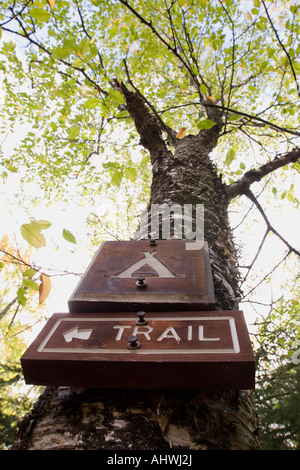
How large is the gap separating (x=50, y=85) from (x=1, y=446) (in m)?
7.18

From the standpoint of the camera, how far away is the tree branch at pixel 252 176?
3.12m

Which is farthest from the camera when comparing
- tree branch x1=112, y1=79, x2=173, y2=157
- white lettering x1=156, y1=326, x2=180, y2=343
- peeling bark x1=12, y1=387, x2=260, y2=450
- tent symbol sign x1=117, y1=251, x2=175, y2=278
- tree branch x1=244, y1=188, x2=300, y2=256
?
tree branch x1=112, y1=79, x2=173, y2=157

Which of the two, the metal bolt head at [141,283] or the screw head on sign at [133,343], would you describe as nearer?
the screw head on sign at [133,343]

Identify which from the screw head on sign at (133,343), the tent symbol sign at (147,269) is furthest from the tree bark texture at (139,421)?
the tent symbol sign at (147,269)

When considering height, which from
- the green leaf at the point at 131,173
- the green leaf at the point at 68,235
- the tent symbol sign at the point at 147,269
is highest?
the green leaf at the point at 131,173

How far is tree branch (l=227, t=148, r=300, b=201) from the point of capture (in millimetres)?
3121

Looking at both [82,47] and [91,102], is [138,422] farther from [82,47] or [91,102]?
[82,47]

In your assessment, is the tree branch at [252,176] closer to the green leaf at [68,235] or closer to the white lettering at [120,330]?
the green leaf at [68,235]

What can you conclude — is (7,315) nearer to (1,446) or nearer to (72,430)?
(1,446)

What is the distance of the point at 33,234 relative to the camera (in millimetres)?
1688

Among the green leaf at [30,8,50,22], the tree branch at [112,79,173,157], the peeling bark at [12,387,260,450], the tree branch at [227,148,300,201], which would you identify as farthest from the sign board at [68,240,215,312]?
the tree branch at [112,79,173,157]

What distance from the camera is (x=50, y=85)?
6.16 metres

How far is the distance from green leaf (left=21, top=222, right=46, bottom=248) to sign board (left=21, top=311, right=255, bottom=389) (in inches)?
27.7

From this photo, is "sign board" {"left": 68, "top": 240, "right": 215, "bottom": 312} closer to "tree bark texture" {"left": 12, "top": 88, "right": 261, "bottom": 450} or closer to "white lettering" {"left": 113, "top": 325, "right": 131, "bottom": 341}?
"white lettering" {"left": 113, "top": 325, "right": 131, "bottom": 341}
